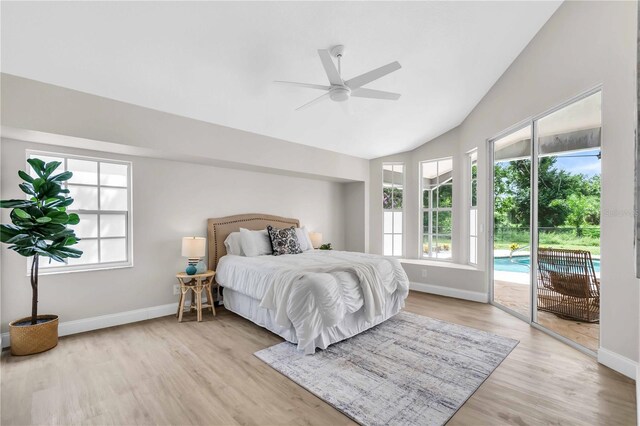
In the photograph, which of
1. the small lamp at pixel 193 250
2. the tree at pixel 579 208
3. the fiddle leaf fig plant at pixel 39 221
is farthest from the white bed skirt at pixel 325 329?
the tree at pixel 579 208

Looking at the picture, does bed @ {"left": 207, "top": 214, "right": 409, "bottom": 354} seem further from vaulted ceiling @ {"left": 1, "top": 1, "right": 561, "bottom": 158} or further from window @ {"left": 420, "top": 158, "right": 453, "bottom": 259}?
window @ {"left": 420, "top": 158, "right": 453, "bottom": 259}

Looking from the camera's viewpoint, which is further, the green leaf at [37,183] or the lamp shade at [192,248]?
the lamp shade at [192,248]

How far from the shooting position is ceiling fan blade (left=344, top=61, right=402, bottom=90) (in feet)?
7.79

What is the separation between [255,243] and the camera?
4.32 meters

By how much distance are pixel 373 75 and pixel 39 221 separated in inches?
128

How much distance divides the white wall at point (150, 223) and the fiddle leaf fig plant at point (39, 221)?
0.30 m

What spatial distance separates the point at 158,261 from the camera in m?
3.92

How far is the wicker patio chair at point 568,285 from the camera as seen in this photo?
2863mm

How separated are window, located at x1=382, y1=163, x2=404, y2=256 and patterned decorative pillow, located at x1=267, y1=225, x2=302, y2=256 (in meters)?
2.22

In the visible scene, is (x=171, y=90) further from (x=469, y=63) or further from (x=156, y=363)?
(x=469, y=63)

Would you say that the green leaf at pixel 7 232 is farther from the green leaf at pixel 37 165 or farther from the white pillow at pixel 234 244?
the white pillow at pixel 234 244

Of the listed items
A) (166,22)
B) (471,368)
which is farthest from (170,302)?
(471,368)

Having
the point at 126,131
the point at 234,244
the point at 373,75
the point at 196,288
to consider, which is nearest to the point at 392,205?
the point at 234,244

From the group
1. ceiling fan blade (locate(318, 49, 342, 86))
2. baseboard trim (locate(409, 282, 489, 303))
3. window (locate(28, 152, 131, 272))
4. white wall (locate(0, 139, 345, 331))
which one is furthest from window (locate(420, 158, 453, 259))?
window (locate(28, 152, 131, 272))
